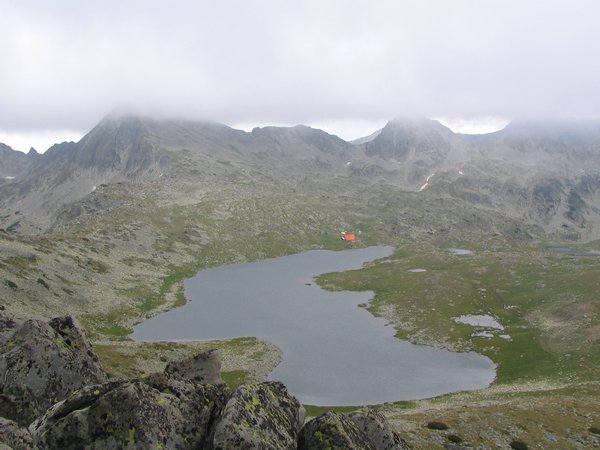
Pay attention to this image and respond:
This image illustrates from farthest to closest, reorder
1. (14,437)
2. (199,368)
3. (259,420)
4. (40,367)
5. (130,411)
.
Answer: (199,368), (40,367), (259,420), (130,411), (14,437)

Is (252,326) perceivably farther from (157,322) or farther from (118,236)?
(118,236)

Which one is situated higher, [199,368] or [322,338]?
[199,368]

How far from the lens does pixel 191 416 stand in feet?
68.5

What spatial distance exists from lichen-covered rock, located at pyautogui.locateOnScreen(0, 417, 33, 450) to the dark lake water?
53.1 metres

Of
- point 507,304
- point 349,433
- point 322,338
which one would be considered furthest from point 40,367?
point 507,304

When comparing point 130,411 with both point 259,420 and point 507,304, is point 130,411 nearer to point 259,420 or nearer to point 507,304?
point 259,420

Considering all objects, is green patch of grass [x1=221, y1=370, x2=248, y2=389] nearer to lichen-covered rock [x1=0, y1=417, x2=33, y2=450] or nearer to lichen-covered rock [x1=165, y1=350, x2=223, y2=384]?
lichen-covered rock [x1=165, y1=350, x2=223, y2=384]

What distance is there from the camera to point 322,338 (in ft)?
321

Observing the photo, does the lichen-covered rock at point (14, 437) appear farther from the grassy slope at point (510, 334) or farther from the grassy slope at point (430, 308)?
the grassy slope at point (430, 308)

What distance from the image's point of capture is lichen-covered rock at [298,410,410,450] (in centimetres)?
2183

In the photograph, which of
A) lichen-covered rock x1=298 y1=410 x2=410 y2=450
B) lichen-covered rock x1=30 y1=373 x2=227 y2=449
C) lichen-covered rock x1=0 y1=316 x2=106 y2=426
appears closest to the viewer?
lichen-covered rock x1=30 y1=373 x2=227 y2=449

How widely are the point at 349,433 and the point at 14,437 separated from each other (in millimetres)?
14717

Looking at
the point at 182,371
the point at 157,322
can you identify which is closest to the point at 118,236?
the point at 157,322

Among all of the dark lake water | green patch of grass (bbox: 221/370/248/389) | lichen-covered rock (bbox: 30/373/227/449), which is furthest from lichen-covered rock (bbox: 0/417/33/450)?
green patch of grass (bbox: 221/370/248/389)
